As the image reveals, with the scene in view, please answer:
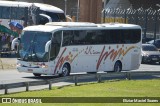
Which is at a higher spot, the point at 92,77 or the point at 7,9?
Result: the point at 7,9

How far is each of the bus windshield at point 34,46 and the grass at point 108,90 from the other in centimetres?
389

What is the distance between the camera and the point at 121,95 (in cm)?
2509

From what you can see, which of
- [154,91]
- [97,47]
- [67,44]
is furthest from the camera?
[97,47]

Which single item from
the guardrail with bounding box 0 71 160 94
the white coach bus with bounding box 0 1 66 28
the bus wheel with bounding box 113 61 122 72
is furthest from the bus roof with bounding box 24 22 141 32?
the white coach bus with bounding box 0 1 66 28

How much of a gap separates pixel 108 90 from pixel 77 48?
25.9 ft

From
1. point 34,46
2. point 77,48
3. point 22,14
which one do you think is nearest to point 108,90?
point 34,46

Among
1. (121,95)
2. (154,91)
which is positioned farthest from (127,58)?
(121,95)

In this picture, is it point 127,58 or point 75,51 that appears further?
point 127,58

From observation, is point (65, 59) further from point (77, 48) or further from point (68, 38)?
point (77, 48)

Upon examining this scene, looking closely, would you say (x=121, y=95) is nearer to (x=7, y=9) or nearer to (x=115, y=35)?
(x=115, y=35)

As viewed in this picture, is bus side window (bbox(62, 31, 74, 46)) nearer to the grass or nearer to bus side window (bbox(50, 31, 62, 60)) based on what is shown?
bus side window (bbox(50, 31, 62, 60))

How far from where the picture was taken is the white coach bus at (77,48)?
32.7 metres

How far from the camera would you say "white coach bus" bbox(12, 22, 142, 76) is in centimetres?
3266

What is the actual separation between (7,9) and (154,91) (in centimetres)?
2661
